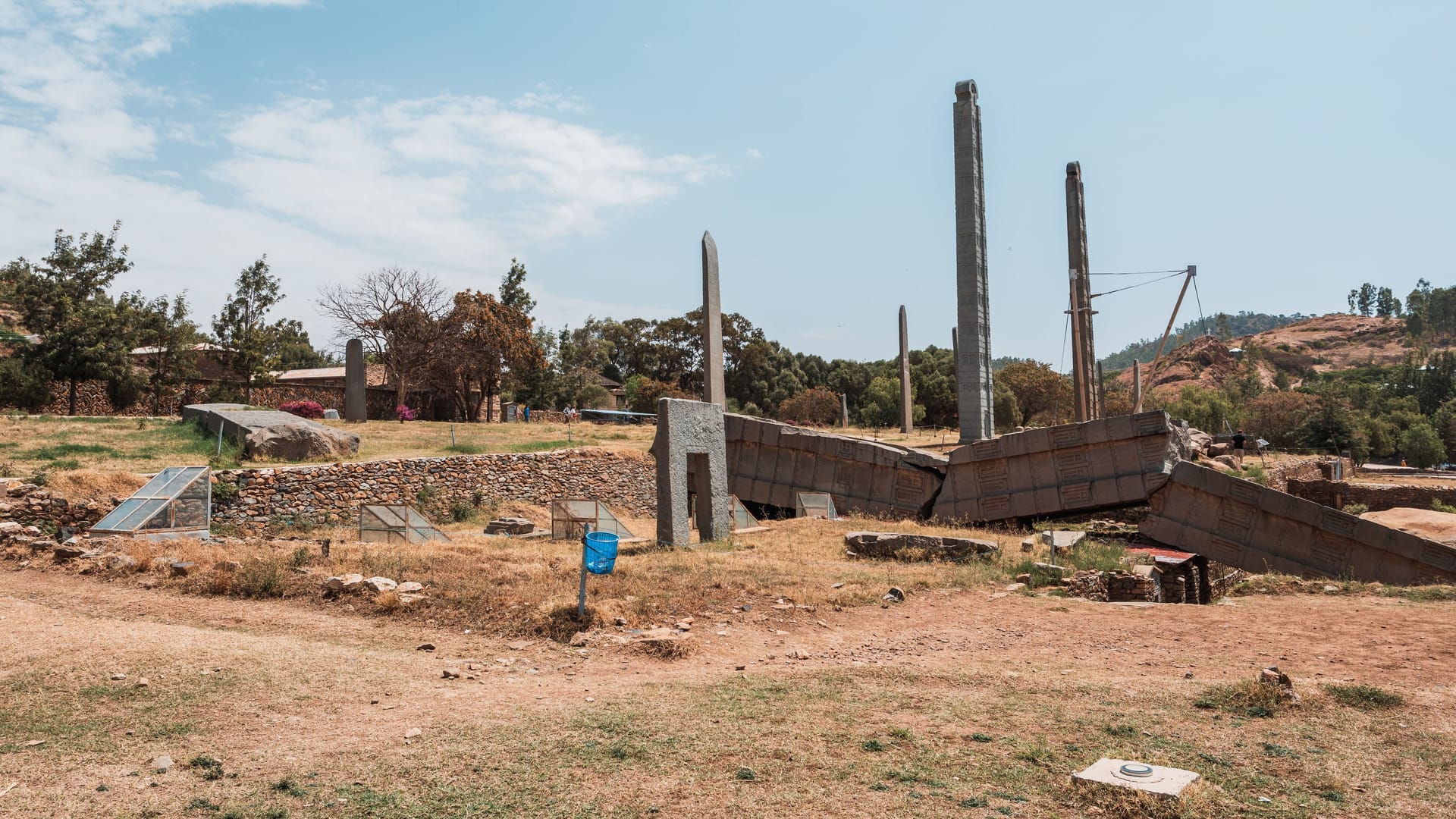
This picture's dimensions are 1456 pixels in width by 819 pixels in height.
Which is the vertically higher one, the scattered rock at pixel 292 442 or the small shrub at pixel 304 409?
the small shrub at pixel 304 409

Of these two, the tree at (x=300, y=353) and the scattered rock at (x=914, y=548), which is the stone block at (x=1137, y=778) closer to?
the scattered rock at (x=914, y=548)

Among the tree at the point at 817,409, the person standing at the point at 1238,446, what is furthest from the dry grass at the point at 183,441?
the tree at the point at 817,409

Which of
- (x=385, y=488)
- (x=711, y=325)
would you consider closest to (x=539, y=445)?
(x=385, y=488)

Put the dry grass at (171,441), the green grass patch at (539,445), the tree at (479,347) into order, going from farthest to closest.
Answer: the tree at (479,347) → the green grass patch at (539,445) → the dry grass at (171,441)

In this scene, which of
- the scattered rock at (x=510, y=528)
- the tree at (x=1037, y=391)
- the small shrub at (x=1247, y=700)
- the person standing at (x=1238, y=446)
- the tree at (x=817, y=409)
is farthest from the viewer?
the tree at (x=1037, y=391)

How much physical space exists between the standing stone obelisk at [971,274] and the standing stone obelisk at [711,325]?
22.3ft

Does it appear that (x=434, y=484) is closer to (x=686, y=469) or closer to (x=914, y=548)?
(x=686, y=469)

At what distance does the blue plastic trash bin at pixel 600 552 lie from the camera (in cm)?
933

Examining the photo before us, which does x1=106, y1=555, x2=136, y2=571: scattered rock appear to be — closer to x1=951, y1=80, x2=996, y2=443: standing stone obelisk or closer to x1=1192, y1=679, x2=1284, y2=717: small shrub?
x1=1192, y1=679, x2=1284, y2=717: small shrub

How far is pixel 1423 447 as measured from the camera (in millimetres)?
59875

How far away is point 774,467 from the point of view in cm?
Result: 2331

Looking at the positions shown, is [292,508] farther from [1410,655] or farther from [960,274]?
[1410,655]

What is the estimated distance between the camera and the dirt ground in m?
5.01

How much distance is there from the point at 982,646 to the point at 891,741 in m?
3.59
